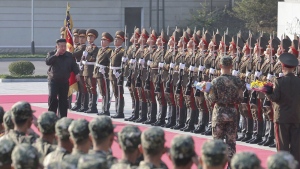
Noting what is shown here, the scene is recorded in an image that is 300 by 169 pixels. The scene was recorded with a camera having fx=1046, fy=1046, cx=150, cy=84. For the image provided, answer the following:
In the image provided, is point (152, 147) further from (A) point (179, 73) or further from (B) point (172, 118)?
(B) point (172, 118)

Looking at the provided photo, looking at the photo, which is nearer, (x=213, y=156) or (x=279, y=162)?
(x=279, y=162)

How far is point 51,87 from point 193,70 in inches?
101

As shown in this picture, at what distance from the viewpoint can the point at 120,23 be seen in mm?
53031

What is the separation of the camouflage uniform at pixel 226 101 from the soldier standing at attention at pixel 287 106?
0.48 metres

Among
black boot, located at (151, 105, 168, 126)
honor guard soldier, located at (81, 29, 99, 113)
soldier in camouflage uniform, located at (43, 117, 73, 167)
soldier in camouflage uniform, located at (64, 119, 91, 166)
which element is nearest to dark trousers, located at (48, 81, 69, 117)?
black boot, located at (151, 105, 168, 126)

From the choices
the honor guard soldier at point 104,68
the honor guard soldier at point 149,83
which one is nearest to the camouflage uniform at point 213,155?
the honor guard soldier at point 149,83

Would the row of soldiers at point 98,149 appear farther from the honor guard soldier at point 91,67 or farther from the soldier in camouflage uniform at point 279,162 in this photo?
the honor guard soldier at point 91,67

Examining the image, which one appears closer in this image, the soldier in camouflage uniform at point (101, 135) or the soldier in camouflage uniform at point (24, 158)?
the soldier in camouflage uniform at point (24, 158)

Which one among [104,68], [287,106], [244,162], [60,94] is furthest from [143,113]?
[244,162]

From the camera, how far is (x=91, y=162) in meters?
7.59

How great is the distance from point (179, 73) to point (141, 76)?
4.76 feet

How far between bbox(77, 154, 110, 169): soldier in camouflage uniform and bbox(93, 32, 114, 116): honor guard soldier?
1372 centimetres

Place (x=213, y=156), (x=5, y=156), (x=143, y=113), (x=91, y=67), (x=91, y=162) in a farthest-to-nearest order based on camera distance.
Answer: (x=91, y=67), (x=143, y=113), (x=5, y=156), (x=213, y=156), (x=91, y=162)

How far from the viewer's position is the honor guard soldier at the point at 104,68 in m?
21.5
